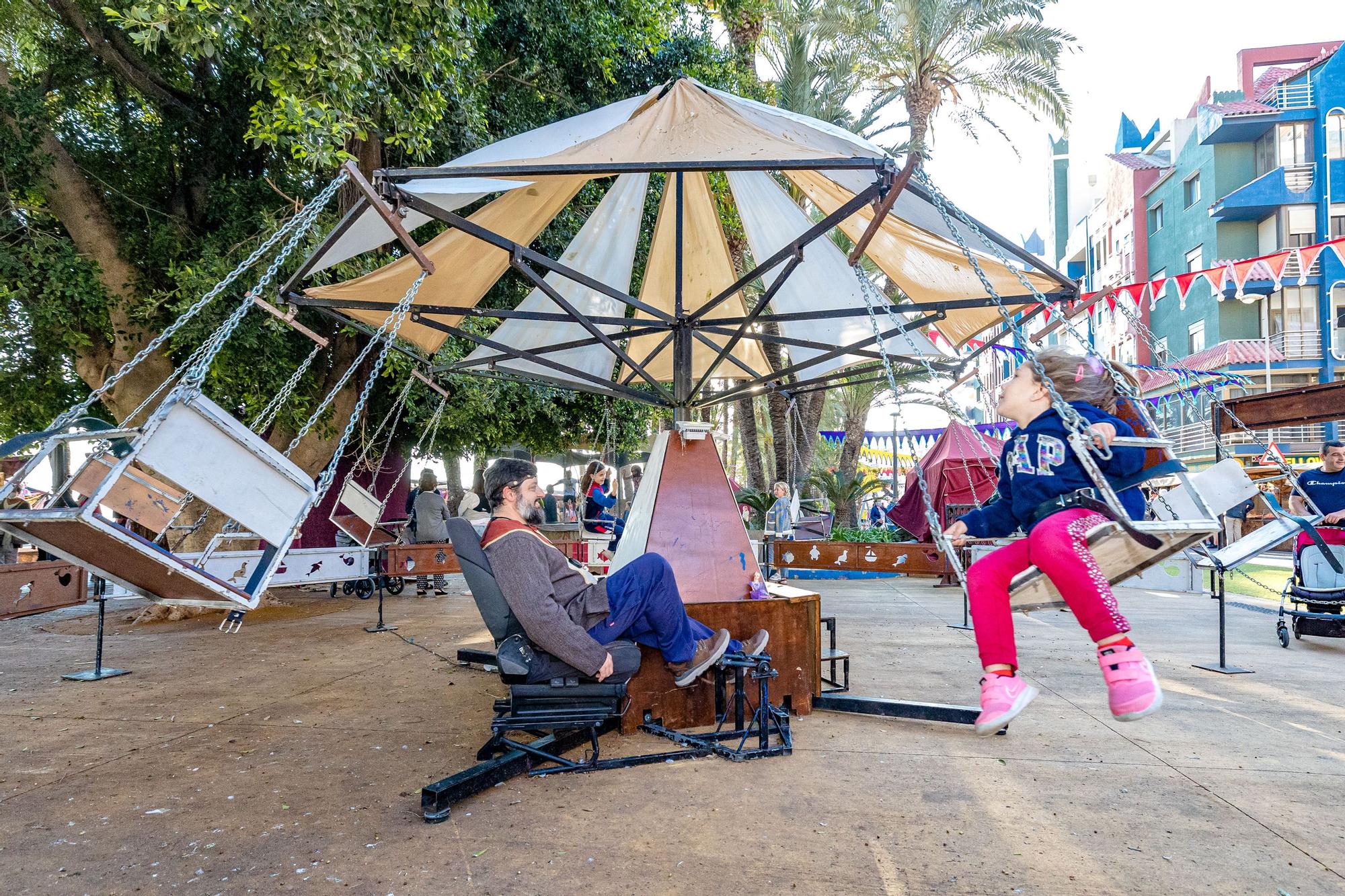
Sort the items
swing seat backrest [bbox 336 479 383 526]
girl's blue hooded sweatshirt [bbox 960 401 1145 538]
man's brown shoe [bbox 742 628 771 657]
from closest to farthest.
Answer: girl's blue hooded sweatshirt [bbox 960 401 1145 538] → man's brown shoe [bbox 742 628 771 657] → swing seat backrest [bbox 336 479 383 526]

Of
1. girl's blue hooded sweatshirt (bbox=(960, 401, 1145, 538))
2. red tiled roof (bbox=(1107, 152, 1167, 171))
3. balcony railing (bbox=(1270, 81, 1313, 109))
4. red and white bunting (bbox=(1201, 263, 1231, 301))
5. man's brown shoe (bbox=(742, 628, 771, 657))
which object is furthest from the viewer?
red tiled roof (bbox=(1107, 152, 1167, 171))

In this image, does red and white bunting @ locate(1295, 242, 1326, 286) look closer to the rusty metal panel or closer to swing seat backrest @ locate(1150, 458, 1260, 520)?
swing seat backrest @ locate(1150, 458, 1260, 520)

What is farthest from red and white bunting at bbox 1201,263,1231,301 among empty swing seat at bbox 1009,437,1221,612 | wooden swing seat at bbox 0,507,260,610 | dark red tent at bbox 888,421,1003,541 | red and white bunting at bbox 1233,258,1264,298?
wooden swing seat at bbox 0,507,260,610

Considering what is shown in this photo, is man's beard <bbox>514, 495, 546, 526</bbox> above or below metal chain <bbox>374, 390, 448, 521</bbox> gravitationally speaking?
below

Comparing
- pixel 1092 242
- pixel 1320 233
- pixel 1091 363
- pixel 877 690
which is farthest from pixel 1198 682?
pixel 1092 242

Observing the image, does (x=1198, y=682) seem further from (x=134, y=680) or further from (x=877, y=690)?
(x=134, y=680)

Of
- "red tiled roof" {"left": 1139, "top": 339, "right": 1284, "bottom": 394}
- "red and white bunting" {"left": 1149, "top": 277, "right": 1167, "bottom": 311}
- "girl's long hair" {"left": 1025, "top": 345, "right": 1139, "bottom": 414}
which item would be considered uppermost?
"red tiled roof" {"left": 1139, "top": 339, "right": 1284, "bottom": 394}

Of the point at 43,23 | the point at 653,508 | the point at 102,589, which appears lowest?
the point at 102,589

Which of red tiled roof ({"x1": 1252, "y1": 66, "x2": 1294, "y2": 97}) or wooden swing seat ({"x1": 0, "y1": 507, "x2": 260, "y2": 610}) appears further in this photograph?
red tiled roof ({"x1": 1252, "y1": 66, "x2": 1294, "y2": 97})

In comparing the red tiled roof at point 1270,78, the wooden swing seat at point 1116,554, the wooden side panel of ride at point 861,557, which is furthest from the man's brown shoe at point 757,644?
the red tiled roof at point 1270,78

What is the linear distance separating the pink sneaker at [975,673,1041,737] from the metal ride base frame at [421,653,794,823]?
166 cm

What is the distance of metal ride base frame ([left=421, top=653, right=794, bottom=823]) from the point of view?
3.96m

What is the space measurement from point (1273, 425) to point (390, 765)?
7439mm

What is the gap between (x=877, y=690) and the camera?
21.0 ft
